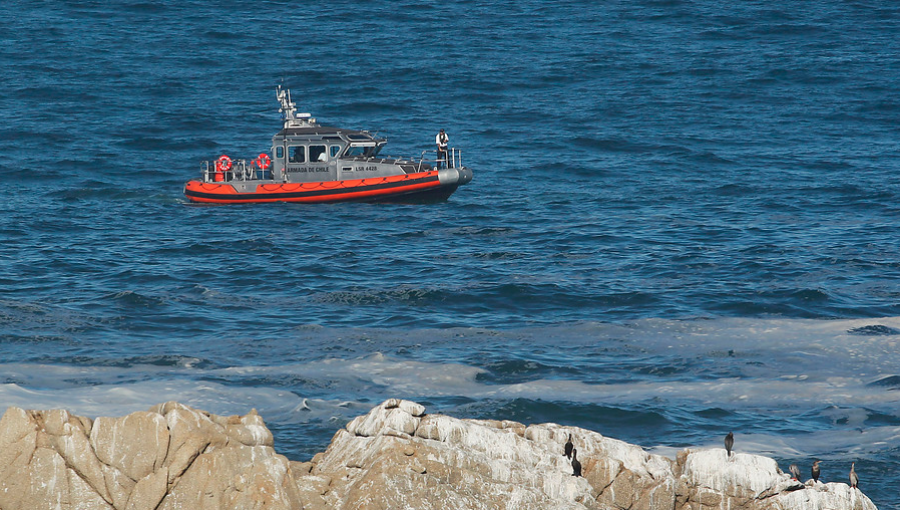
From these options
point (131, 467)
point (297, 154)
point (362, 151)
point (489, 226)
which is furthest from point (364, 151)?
point (131, 467)

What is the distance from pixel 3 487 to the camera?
13.8 metres

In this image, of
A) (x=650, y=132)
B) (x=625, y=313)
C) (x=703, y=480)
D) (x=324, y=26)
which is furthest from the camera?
(x=324, y=26)

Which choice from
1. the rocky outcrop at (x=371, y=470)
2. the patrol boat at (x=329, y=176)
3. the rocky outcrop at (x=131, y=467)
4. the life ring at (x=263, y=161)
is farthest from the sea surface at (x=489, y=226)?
the rocky outcrop at (x=131, y=467)

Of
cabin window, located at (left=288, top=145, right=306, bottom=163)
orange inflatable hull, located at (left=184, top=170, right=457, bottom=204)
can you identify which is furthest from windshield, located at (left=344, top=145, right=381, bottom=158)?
cabin window, located at (left=288, top=145, right=306, bottom=163)

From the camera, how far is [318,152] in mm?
41000

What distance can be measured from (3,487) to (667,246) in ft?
81.4

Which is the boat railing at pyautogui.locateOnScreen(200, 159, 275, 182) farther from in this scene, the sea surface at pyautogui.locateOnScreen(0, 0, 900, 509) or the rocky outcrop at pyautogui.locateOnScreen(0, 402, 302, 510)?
the rocky outcrop at pyautogui.locateOnScreen(0, 402, 302, 510)

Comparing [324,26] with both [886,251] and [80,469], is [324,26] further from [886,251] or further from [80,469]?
[80,469]

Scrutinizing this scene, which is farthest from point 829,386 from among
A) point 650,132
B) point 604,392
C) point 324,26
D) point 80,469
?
point 324,26

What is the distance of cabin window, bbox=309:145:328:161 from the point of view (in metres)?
40.9

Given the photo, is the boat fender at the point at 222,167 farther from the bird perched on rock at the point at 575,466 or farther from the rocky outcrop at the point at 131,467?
the bird perched on rock at the point at 575,466

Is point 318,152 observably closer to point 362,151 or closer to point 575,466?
point 362,151

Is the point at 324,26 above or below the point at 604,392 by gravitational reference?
above

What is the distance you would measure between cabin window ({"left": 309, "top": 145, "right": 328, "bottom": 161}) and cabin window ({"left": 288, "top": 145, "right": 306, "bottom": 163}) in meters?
0.26
